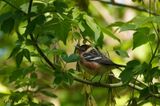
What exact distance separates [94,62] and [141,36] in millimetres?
1062

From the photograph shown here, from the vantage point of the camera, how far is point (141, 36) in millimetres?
3314

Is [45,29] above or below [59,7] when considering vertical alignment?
below

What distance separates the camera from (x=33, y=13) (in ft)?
11.0

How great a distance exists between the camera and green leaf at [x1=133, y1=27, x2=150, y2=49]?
3289 mm

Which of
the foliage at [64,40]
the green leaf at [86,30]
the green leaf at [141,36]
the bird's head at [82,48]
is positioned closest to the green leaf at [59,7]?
the foliage at [64,40]

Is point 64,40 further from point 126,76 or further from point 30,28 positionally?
point 126,76

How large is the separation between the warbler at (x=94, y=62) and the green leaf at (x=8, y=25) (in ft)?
2.33

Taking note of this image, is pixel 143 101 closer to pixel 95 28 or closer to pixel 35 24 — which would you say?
pixel 95 28

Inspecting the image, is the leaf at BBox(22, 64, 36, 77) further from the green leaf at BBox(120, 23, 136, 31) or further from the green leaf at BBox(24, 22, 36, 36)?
the green leaf at BBox(120, 23, 136, 31)

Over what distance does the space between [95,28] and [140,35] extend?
301 mm

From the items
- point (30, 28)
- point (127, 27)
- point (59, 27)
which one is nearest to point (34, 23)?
point (30, 28)

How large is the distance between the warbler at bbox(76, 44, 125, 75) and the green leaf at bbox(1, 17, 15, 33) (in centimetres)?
71

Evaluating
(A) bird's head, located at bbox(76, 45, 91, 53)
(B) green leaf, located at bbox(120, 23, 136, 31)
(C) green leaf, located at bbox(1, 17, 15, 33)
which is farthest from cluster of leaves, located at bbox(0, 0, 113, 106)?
(B) green leaf, located at bbox(120, 23, 136, 31)

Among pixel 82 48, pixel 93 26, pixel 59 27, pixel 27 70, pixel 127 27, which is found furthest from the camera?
pixel 82 48
